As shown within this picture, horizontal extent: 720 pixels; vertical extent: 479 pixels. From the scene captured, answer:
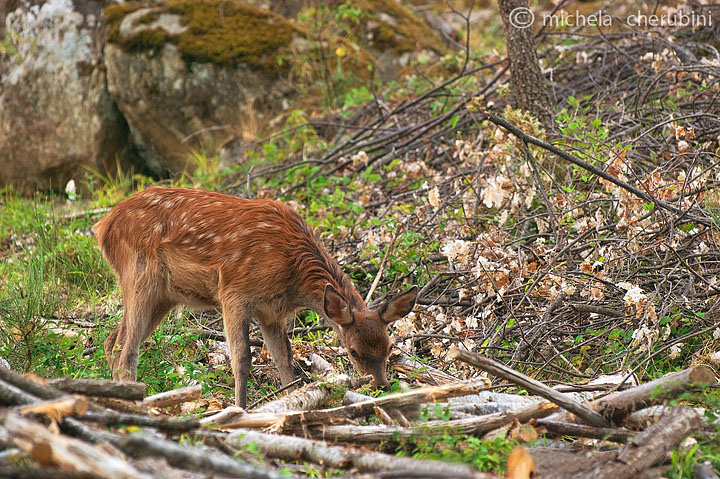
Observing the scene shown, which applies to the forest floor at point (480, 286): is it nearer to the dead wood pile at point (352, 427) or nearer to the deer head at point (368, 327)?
the dead wood pile at point (352, 427)

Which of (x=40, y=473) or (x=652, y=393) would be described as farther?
(x=652, y=393)

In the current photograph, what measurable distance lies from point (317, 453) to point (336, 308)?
207 cm

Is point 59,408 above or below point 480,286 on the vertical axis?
above

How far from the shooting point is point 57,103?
13.0m

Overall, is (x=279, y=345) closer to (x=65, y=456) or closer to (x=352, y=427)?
(x=352, y=427)

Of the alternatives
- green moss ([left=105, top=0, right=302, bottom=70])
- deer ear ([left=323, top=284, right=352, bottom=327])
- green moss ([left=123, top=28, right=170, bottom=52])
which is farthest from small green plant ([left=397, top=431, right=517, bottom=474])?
green moss ([left=123, top=28, right=170, bottom=52])

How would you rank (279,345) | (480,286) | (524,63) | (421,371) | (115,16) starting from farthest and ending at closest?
1. (115,16)
2. (524,63)
3. (480,286)
4. (279,345)
5. (421,371)

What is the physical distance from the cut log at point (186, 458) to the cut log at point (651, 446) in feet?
5.13

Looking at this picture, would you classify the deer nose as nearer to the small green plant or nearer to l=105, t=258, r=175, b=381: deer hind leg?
the small green plant

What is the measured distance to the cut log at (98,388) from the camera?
3.89 m

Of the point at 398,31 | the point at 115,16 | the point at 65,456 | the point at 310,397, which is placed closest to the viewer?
the point at 65,456

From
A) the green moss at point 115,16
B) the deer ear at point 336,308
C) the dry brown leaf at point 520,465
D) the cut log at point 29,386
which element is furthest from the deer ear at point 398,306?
Answer: the green moss at point 115,16

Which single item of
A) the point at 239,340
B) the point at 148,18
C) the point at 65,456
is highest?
the point at 148,18

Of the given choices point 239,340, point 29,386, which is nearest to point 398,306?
point 239,340
